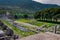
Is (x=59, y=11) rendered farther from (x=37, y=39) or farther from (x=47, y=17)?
(x=37, y=39)

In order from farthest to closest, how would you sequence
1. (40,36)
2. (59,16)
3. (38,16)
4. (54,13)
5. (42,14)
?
1. (38,16)
2. (42,14)
3. (54,13)
4. (59,16)
5. (40,36)

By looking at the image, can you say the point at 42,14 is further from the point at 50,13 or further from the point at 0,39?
the point at 0,39

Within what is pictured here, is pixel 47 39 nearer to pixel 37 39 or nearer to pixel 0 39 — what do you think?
pixel 37 39

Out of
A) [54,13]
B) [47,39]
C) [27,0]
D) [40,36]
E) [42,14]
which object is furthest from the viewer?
[27,0]

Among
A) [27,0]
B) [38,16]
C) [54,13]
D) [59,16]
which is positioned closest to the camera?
[59,16]

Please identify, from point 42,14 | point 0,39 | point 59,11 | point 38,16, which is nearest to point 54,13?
point 59,11

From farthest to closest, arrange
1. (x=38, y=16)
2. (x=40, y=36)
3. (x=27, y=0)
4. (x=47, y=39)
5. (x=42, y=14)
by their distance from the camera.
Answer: (x=27, y=0) → (x=38, y=16) → (x=42, y=14) → (x=40, y=36) → (x=47, y=39)

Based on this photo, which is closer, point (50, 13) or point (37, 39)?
point (37, 39)

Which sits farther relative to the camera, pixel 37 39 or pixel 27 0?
pixel 27 0

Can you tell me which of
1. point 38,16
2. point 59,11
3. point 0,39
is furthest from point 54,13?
point 0,39
